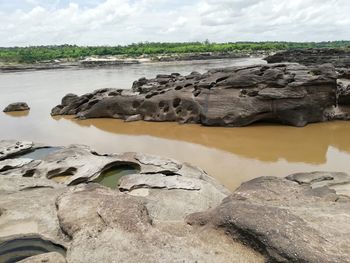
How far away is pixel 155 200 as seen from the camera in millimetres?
7203

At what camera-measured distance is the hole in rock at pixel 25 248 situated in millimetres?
5590

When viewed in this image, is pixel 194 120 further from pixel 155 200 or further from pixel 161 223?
pixel 161 223

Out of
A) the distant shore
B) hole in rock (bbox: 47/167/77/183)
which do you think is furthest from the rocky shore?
the distant shore

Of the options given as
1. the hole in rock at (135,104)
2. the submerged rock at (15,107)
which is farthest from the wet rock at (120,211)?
the submerged rock at (15,107)

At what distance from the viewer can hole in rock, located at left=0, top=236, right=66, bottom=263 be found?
18.3 ft

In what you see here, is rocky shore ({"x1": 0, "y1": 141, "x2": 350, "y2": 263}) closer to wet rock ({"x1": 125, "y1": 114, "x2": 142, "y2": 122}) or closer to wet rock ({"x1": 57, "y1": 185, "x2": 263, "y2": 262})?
wet rock ({"x1": 57, "y1": 185, "x2": 263, "y2": 262})

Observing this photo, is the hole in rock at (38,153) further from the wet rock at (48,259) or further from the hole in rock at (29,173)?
the wet rock at (48,259)

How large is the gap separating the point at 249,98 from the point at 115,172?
695 cm

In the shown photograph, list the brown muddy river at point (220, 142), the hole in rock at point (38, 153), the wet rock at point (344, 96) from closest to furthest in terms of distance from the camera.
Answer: the brown muddy river at point (220, 142) → the hole in rock at point (38, 153) → the wet rock at point (344, 96)

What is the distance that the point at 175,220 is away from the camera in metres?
6.23

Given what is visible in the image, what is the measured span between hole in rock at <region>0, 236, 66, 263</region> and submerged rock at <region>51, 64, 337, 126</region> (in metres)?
10.1

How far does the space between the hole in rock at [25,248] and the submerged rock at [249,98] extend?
33.1 ft

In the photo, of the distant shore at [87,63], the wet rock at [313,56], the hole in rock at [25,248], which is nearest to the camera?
the hole in rock at [25,248]

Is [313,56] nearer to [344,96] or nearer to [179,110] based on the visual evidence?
[344,96]
